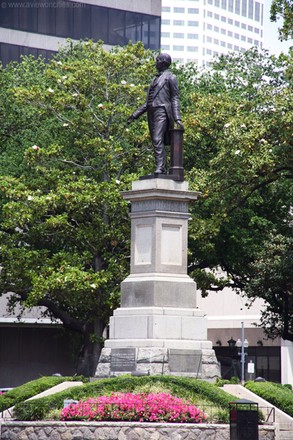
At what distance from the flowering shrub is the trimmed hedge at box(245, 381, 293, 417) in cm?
385

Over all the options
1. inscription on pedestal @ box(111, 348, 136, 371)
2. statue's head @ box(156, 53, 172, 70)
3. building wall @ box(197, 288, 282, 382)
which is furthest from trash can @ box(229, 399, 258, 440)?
building wall @ box(197, 288, 282, 382)

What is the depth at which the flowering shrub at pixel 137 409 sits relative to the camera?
2303 centimetres

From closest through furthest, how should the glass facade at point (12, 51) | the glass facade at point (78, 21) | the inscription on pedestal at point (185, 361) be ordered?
the inscription on pedestal at point (185, 361) < the glass facade at point (12, 51) < the glass facade at point (78, 21)

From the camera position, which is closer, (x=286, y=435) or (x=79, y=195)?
(x=286, y=435)

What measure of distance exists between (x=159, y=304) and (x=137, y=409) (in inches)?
170

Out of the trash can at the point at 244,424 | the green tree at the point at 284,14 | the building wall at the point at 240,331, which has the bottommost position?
the trash can at the point at 244,424

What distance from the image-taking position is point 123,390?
80.8 feet

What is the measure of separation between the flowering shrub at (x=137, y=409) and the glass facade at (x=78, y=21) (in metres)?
54.7

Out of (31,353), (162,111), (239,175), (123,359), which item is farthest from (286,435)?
(31,353)

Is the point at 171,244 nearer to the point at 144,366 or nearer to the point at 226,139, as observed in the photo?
the point at 144,366

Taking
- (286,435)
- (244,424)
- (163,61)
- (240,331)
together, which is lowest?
(286,435)

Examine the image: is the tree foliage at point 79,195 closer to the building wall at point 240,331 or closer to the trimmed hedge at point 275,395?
the trimmed hedge at point 275,395

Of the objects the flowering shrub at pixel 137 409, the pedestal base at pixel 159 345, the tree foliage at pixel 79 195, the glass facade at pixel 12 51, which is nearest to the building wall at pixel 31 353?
the glass facade at pixel 12 51

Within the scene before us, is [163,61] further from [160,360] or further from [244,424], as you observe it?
[244,424]
